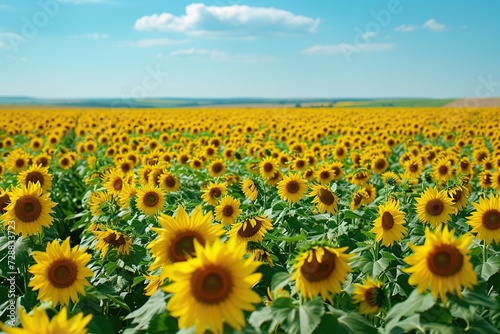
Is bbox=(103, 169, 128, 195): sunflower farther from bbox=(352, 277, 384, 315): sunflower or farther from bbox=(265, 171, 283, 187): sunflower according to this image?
bbox=(352, 277, 384, 315): sunflower

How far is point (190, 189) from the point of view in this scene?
881 centimetres

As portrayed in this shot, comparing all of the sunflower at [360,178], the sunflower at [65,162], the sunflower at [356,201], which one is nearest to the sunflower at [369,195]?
the sunflower at [360,178]

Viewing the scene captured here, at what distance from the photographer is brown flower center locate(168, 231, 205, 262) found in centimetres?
307

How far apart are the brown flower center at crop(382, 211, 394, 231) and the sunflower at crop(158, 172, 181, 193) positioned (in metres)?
4.08

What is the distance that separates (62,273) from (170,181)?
4.71 meters

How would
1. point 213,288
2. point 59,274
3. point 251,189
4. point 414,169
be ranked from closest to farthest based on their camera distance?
1. point 213,288
2. point 59,274
3. point 251,189
4. point 414,169

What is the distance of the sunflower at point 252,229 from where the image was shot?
4.00 m

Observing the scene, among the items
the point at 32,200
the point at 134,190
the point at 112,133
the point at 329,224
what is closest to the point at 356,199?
the point at 329,224

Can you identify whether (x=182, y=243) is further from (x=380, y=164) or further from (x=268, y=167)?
(x=380, y=164)

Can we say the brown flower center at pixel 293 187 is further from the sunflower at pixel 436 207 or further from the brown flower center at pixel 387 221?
the brown flower center at pixel 387 221

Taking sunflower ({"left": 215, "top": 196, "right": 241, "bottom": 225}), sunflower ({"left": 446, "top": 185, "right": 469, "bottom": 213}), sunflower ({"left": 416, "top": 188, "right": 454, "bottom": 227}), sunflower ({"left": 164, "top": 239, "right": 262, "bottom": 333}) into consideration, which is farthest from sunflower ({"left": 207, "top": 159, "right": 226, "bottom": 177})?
sunflower ({"left": 164, "top": 239, "right": 262, "bottom": 333})

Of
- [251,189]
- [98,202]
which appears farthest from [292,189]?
[98,202]

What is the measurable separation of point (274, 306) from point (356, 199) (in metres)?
4.51

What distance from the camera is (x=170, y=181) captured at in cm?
805
